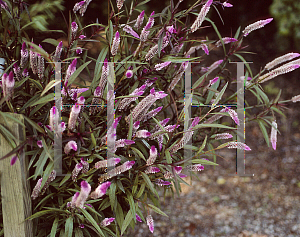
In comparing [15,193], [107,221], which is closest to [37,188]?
[15,193]

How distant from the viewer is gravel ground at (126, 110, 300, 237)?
195 cm

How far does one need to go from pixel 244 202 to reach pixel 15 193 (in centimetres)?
186

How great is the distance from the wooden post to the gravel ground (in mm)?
1054

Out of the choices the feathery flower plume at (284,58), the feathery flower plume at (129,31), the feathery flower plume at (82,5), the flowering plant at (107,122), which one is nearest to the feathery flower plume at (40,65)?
the flowering plant at (107,122)

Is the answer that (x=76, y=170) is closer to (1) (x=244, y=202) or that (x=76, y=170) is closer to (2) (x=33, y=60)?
(2) (x=33, y=60)

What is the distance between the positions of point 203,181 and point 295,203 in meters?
0.73

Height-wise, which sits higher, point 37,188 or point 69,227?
point 37,188

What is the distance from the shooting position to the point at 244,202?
2.29 m

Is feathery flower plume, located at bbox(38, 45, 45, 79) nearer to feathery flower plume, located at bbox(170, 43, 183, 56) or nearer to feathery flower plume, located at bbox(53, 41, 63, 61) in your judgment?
feathery flower plume, located at bbox(53, 41, 63, 61)

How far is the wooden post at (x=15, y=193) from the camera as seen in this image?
888mm

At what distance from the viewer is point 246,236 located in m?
1.89

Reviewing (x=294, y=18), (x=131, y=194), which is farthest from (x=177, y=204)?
(x=294, y=18)

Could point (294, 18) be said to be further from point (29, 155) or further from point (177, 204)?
point (29, 155)

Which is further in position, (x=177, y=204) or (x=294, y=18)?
(x=294, y=18)
